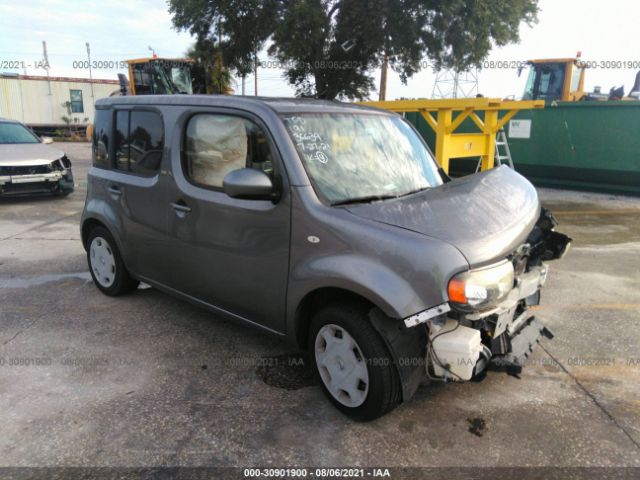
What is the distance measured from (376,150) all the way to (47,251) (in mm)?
5145

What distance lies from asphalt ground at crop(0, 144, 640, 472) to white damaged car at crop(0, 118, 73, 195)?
5.56 m

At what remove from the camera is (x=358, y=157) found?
326 cm

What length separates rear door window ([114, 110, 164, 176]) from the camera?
3857mm

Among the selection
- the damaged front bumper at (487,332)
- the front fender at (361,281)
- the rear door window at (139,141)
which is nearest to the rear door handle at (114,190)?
the rear door window at (139,141)

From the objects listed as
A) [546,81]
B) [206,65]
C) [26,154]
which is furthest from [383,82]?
[26,154]

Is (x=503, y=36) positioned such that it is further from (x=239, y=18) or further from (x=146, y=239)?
(x=146, y=239)

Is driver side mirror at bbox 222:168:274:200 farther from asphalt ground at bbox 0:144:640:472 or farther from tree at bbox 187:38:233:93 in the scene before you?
tree at bbox 187:38:233:93

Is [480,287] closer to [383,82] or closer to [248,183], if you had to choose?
[248,183]

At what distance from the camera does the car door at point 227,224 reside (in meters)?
3.06

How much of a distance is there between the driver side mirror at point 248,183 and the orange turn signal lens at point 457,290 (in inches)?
46.3

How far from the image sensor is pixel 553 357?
364 cm

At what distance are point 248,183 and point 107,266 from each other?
255cm

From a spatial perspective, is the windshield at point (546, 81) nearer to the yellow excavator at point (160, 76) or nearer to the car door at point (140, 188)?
the yellow excavator at point (160, 76)

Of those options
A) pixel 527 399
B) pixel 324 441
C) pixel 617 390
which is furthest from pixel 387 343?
pixel 617 390
